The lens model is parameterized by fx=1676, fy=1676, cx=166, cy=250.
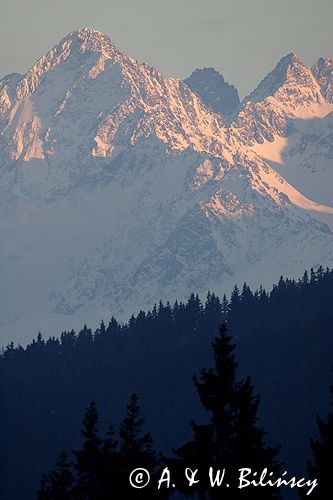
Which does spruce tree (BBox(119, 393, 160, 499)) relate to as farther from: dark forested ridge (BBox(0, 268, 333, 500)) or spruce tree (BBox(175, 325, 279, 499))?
dark forested ridge (BBox(0, 268, 333, 500))

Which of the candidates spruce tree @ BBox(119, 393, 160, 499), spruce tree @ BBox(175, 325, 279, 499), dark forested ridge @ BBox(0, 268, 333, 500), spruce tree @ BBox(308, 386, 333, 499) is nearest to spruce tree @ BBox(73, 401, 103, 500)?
spruce tree @ BBox(119, 393, 160, 499)

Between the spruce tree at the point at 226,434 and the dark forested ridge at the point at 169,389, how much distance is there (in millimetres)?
98155

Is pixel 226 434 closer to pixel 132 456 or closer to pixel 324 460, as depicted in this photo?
pixel 324 460

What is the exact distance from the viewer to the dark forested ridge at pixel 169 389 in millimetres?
152250

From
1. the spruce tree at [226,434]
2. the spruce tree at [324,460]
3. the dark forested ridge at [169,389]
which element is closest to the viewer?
the spruce tree at [324,460]

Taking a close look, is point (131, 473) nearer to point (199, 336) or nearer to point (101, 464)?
point (101, 464)

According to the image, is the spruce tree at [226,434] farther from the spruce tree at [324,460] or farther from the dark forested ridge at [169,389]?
the dark forested ridge at [169,389]

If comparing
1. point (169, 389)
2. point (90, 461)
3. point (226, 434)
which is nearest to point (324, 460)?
point (226, 434)

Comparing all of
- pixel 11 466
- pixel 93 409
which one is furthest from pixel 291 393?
pixel 93 409

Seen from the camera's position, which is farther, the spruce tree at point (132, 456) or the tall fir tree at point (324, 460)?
the spruce tree at point (132, 456)

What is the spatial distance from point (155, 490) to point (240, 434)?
2.85m

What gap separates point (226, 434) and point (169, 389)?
445ft

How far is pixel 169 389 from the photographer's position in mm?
174375

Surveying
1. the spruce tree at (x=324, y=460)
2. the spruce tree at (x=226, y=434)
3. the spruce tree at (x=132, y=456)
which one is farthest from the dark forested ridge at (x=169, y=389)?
the spruce tree at (x=324, y=460)
